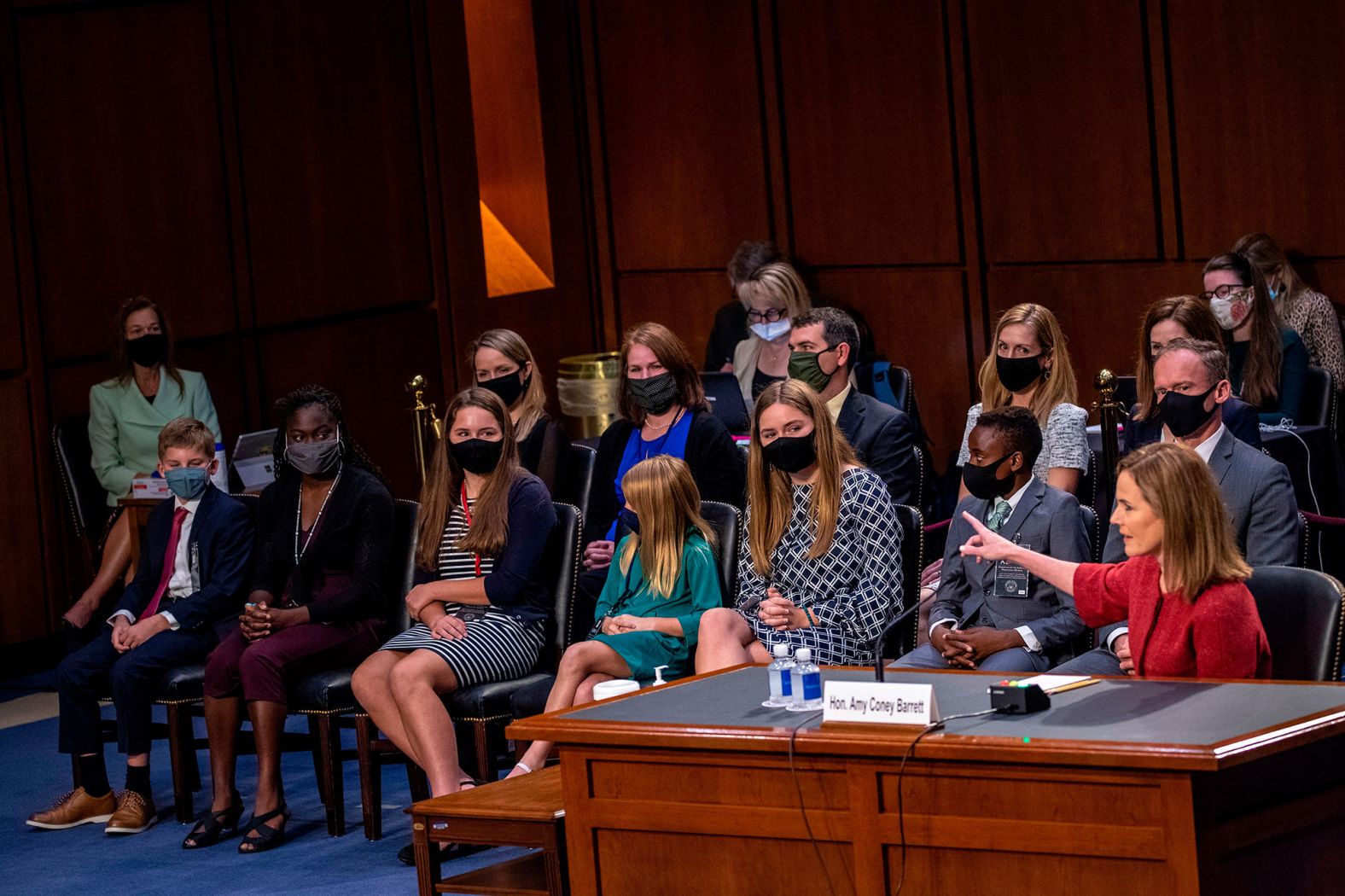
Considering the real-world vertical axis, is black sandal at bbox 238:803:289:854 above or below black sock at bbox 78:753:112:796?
below

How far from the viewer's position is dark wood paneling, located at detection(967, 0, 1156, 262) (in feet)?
26.1

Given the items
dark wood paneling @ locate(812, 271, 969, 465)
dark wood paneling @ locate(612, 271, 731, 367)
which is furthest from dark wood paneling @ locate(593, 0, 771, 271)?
dark wood paneling @ locate(812, 271, 969, 465)

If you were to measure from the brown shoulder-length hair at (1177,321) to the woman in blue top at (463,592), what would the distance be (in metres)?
1.73

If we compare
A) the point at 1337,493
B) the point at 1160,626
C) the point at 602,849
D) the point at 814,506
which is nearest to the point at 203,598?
the point at 814,506

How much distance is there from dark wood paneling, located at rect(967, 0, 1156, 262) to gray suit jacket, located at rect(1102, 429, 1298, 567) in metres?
3.87

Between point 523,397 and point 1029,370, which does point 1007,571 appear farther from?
point 523,397

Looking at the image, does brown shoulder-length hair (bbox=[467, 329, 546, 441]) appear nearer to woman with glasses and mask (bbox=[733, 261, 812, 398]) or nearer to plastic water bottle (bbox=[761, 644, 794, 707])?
woman with glasses and mask (bbox=[733, 261, 812, 398])

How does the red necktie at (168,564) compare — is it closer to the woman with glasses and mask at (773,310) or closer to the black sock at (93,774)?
the black sock at (93,774)

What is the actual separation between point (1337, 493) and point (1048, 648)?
7.52 feet

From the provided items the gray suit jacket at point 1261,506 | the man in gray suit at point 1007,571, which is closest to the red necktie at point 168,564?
the man in gray suit at point 1007,571

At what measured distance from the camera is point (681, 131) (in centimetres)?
955

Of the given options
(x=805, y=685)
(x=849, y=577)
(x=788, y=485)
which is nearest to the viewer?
(x=805, y=685)

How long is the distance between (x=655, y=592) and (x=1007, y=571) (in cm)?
97

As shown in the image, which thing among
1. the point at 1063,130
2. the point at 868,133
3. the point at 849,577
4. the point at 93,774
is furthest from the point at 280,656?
the point at 868,133
